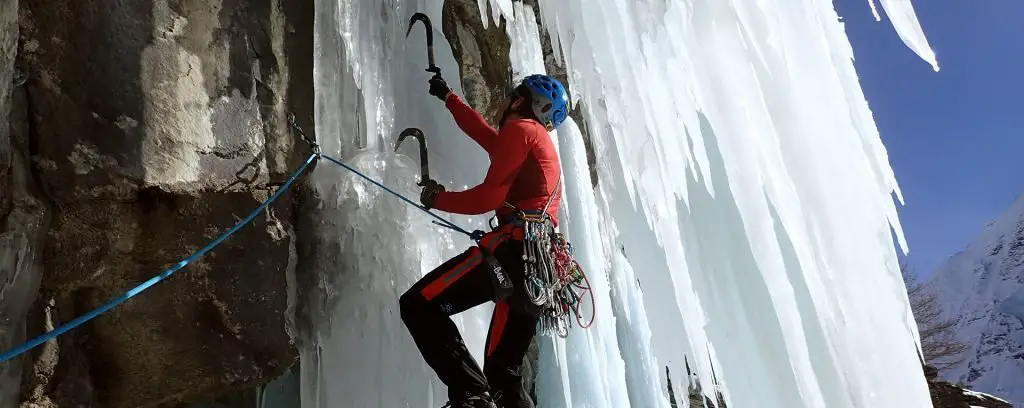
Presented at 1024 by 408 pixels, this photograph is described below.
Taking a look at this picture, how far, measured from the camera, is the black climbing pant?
2.36m

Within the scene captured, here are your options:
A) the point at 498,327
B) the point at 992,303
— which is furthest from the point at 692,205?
the point at 992,303

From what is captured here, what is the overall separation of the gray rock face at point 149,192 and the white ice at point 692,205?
428 mm

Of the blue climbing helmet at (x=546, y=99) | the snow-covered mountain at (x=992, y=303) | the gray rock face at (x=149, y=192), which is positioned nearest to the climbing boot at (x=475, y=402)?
the gray rock face at (x=149, y=192)

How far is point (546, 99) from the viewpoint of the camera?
8.84ft

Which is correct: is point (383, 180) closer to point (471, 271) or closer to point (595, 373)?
point (471, 271)

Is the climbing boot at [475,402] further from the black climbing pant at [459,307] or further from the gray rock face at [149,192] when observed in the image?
the gray rock face at [149,192]

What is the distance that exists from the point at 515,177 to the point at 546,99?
1.24ft

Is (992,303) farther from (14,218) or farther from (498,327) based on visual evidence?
(14,218)

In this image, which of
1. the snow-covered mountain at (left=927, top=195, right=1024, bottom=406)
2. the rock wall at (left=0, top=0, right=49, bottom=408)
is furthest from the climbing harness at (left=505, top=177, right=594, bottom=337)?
the snow-covered mountain at (left=927, top=195, right=1024, bottom=406)

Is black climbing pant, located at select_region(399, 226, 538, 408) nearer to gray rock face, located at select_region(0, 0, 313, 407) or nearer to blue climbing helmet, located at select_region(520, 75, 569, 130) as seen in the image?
blue climbing helmet, located at select_region(520, 75, 569, 130)

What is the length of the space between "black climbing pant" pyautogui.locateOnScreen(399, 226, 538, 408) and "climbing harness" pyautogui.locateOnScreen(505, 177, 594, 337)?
4cm

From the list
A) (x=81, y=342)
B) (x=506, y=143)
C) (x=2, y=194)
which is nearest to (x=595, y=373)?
(x=506, y=143)

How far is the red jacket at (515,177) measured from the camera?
246cm

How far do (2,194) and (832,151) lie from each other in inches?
115
